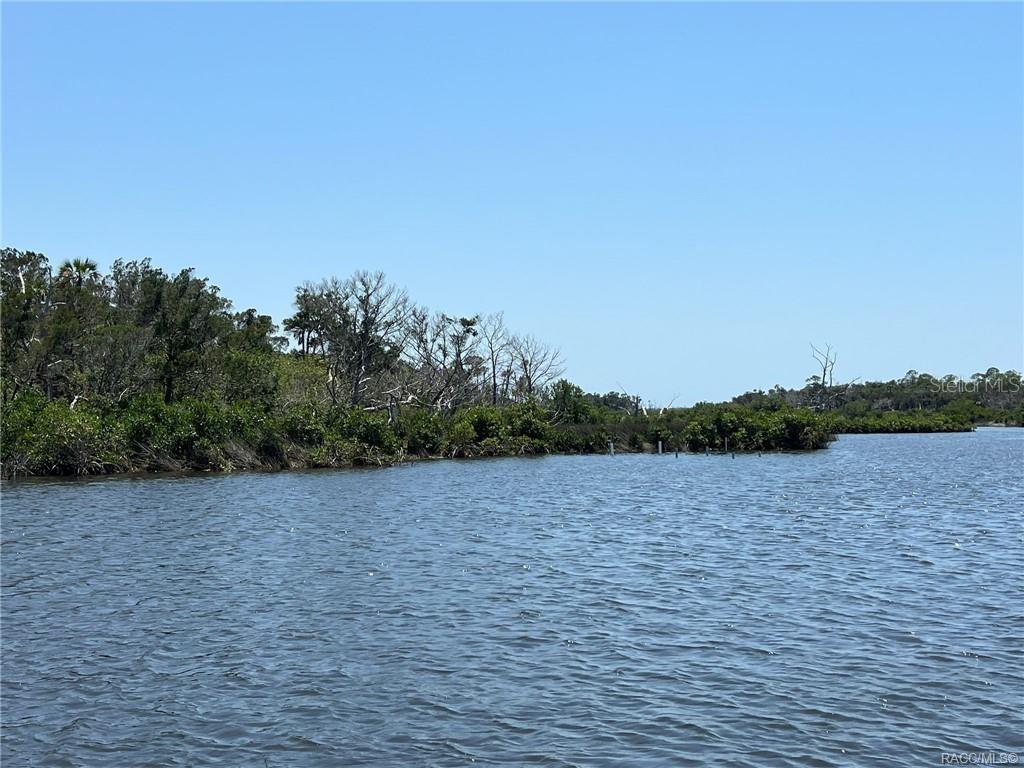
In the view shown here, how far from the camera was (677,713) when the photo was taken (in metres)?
10.5

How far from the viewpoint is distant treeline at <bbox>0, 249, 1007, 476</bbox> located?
45.0 metres

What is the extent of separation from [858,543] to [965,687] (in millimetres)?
12095

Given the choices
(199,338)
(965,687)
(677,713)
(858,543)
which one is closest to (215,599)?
(677,713)

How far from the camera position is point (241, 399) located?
54.3 m

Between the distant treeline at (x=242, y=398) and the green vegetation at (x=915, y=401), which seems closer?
the distant treeline at (x=242, y=398)

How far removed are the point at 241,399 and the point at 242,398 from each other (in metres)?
0.38

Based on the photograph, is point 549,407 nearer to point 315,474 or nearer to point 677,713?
point 315,474
